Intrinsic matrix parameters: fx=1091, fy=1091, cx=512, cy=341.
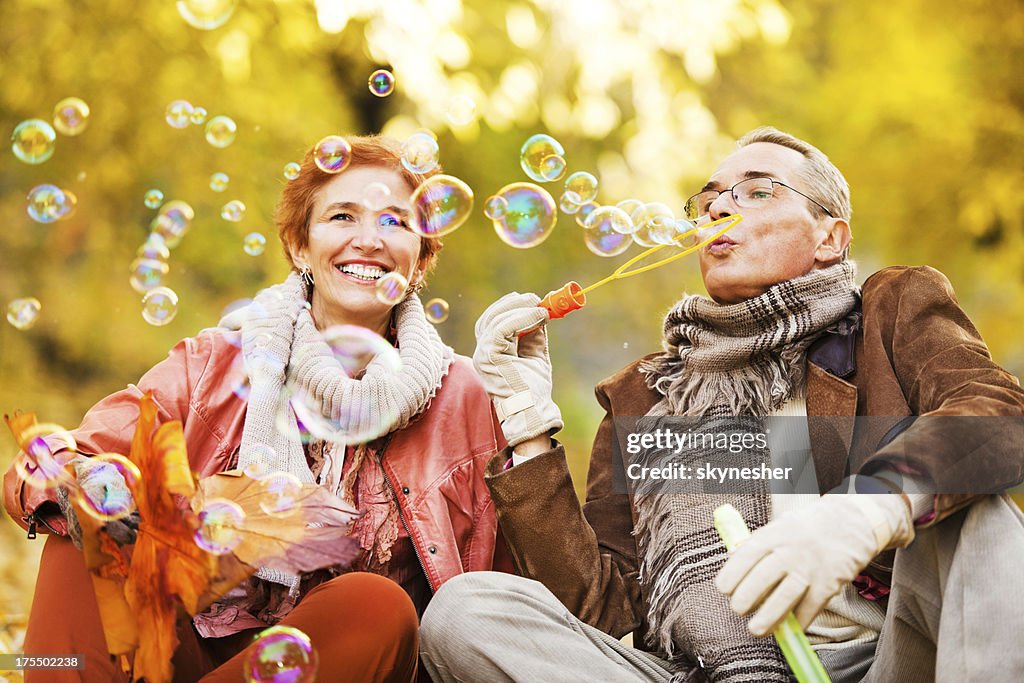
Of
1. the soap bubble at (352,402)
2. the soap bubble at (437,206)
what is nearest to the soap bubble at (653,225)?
the soap bubble at (437,206)

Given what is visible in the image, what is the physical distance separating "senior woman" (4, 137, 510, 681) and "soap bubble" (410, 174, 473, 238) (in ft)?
0.10

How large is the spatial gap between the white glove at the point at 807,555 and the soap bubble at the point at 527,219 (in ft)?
3.48

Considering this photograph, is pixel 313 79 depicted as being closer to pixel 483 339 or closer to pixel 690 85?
pixel 690 85

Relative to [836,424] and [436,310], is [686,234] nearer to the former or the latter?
[836,424]

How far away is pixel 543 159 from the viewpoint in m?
2.66

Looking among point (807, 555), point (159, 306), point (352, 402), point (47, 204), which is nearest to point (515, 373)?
point (352, 402)

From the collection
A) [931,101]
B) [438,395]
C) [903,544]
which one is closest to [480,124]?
[931,101]

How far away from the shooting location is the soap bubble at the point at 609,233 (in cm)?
250

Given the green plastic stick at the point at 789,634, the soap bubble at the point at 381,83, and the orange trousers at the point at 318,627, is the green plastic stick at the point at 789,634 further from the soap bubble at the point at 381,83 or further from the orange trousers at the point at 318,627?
the soap bubble at the point at 381,83

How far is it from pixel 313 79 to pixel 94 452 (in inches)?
167

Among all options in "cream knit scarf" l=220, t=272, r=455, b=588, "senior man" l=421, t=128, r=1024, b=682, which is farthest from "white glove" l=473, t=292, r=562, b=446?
"cream knit scarf" l=220, t=272, r=455, b=588

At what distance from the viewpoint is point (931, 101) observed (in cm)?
598

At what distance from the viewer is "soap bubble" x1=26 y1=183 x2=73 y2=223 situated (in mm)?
2789

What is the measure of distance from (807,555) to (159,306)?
1768 mm
